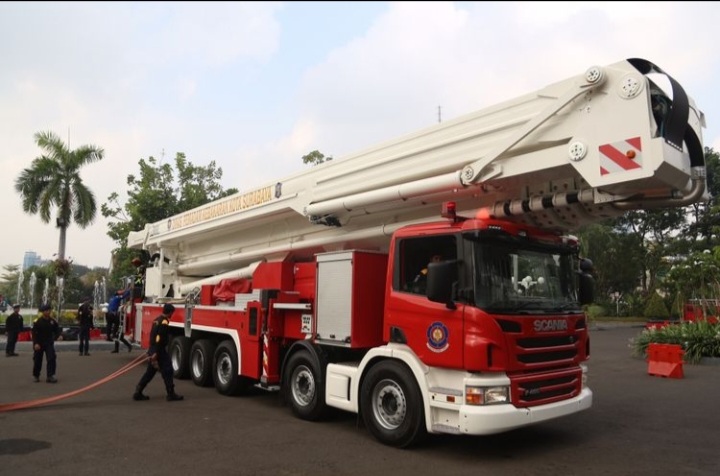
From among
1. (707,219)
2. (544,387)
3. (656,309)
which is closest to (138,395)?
(544,387)

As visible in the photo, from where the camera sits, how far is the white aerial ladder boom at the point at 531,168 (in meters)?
5.19

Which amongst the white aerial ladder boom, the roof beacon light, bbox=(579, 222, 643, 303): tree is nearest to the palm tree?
the white aerial ladder boom

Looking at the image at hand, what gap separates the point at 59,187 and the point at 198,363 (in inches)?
803

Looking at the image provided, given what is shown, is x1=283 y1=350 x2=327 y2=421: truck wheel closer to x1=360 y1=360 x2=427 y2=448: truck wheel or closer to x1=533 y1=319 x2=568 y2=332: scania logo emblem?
x1=360 y1=360 x2=427 y2=448: truck wheel

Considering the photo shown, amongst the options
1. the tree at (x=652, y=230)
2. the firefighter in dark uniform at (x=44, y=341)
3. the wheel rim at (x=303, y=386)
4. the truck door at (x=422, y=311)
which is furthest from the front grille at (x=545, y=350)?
the tree at (x=652, y=230)

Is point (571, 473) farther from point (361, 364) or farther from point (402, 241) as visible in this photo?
point (402, 241)

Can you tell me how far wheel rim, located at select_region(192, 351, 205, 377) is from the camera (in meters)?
10.3

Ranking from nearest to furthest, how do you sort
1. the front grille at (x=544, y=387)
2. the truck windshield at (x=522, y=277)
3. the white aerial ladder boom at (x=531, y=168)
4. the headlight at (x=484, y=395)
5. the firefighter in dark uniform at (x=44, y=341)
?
the white aerial ladder boom at (x=531, y=168) < the headlight at (x=484, y=395) < the front grille at (x=544, y=387) < the truck windshield at (x=522, y=277) < the firefighter in dark uniform at (x=44, y=341)

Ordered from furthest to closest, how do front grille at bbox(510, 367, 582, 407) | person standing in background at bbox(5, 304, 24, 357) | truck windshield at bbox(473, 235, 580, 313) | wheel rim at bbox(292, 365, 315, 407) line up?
person standing in background at bbox(5, 304, 24, 357)
wheel rim at bbox(292, 365, 315, 407)
truck windshield at bbox(473, 235, 580, 313)
front grille at bbox(510, 367, 582, 407)

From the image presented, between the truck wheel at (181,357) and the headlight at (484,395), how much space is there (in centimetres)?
714

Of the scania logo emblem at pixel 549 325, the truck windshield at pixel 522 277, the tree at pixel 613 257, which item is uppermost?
the tree at pixel 613 257

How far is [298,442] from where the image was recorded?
21.3 feet

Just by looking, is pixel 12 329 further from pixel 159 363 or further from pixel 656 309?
pixel 656 309

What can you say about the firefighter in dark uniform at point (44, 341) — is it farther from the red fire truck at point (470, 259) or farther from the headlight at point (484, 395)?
the headlight at point (484, 395)
